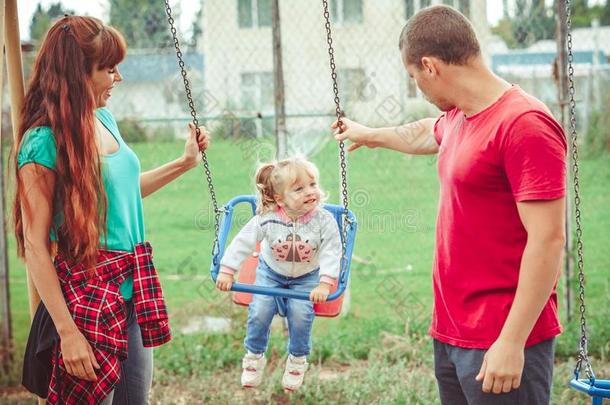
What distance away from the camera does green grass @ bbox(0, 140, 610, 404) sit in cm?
484

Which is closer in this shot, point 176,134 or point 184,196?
point 176,134

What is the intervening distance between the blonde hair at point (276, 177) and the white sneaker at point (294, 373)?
652mm

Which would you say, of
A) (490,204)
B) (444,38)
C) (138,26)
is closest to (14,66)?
(444,38)

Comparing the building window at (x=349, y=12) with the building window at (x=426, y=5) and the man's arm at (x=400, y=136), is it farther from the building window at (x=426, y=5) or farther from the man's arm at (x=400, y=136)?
the man's arm at (x=400, y=136)

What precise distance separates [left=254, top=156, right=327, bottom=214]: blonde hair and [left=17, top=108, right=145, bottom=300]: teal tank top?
727 mm

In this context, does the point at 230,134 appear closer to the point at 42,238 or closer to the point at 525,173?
the point at 42,238

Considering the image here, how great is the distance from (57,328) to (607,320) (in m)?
4.26

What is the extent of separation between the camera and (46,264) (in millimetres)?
2430

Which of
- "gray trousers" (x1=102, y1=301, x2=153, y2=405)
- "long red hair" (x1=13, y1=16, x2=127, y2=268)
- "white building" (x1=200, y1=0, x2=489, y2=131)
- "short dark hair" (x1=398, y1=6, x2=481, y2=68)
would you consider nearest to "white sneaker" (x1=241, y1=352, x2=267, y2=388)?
"gray trousers" (x1=102, y1=301, x2=153, y2=405)

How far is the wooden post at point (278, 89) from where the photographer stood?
5285 mm

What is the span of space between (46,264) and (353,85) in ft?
17.0

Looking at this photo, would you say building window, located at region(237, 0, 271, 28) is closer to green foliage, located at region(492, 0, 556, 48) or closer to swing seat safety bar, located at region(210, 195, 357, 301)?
green foliage, located at region(492, 0, 556, 48)

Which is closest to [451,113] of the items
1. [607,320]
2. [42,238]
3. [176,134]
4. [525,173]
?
[525,173]

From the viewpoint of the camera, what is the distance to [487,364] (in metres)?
2.17
